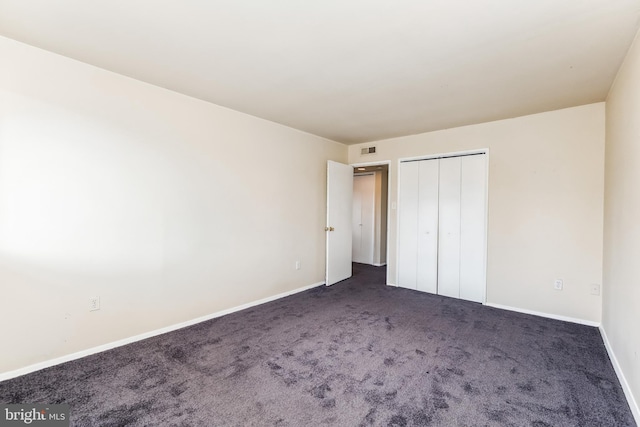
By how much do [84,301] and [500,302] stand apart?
4480mm

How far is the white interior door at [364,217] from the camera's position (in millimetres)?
6539

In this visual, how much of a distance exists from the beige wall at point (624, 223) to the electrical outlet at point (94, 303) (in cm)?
385

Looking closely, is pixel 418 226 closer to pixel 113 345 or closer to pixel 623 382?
pixel 623 382

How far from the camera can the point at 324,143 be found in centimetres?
476

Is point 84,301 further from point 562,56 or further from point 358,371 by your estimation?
point 562,56

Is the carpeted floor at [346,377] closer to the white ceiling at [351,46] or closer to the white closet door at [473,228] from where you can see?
the white closet door at [473,228]

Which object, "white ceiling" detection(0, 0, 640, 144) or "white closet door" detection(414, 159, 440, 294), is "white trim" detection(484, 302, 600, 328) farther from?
"white ceiling" detection(0, 0, 640, 144)

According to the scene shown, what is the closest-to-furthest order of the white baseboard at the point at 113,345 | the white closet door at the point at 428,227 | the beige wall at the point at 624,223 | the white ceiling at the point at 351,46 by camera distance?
1. the white ceiling at the point at 351,46
2. the beige wall at the point at 624,223
3. the white baseboard at the point at 113,345
4. the white closet door at the point at 428,227

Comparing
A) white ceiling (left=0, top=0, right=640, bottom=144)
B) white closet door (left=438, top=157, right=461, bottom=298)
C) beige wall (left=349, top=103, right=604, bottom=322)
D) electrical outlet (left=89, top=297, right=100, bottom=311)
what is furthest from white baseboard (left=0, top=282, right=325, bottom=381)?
beige wall (left=349, top=103, right=604, bottom=322)

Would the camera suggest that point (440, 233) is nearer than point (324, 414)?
No

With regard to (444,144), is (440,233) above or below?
below

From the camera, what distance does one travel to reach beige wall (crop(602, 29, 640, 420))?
184cm

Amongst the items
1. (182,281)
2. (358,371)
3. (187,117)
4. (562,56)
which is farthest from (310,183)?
(562,56)

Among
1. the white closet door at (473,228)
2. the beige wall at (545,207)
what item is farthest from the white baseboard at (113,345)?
the beige wall at (545,207)
